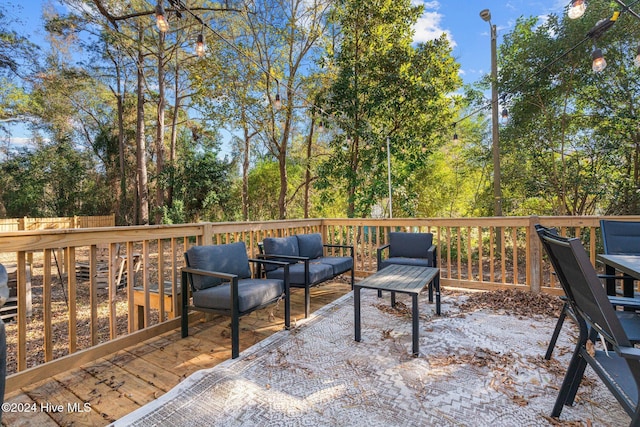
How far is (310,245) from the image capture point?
3906 millimetres

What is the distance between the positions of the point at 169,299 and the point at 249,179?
10.2 metres

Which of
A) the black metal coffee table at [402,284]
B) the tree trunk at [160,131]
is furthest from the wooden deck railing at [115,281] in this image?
the tree trunk at [160,131]

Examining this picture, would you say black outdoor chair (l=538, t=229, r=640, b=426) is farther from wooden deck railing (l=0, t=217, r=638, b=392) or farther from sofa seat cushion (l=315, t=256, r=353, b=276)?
wooden deck railing (l=0, t=217, r=638, b=392)

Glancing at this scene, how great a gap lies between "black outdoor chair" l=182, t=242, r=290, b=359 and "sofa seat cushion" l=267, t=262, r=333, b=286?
226mm

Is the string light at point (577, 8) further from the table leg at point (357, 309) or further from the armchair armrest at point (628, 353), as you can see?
the table leg at point (357, 309)

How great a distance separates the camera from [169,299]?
283 centimetres

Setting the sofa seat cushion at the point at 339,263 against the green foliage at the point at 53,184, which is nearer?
the sofa seat cushion at the point at 339,263

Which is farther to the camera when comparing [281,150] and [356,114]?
[281,150]

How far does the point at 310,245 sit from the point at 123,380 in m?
2.38

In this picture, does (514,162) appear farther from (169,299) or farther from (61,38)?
(61,38)

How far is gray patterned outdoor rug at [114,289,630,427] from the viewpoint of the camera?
5.15 ft

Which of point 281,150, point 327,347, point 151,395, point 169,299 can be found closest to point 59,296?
point 169,299

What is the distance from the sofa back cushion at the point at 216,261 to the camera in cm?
253

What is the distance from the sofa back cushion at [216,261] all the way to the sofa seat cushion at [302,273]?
351mm
